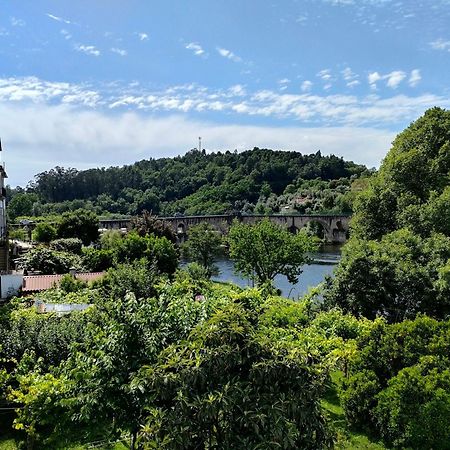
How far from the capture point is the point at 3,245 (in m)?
24.8

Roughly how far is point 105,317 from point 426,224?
15.9 meters

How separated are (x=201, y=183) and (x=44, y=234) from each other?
237ft

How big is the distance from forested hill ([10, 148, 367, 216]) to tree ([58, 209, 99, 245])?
5039 cm

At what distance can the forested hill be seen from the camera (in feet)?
334

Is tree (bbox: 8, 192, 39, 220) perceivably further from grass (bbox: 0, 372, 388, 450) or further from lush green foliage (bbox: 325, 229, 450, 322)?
grass (bbox: 0, 372, 388, 450)

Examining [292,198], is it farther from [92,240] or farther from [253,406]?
[253,406]

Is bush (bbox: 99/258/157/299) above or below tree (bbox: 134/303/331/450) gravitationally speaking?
below

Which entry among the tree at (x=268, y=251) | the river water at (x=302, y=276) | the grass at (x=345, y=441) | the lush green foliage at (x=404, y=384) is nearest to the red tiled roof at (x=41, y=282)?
the tree at (x=268, y=251)

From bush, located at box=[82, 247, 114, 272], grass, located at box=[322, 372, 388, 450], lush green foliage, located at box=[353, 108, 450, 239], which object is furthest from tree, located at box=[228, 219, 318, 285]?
grass, located at box=[322, 372, 388, 450]

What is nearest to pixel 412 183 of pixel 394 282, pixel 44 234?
pixel 394 282

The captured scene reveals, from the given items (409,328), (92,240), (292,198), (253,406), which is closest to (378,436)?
(409,328)

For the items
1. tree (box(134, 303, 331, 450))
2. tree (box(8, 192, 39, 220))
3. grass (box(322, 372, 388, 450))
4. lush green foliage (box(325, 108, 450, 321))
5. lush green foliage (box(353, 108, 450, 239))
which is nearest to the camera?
tree (box(134, 303, 331, 450))

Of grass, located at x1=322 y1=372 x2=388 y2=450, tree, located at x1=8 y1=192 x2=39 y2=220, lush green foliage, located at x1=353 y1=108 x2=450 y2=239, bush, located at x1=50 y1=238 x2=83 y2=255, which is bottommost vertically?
tree, located at x1=8 y1=192 x2=39 y2=220

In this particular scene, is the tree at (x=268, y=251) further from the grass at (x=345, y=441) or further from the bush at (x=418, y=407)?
the bush at (x=418, y=407)
